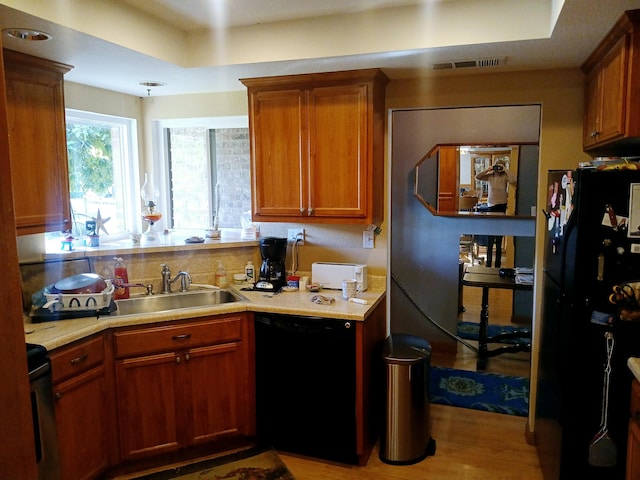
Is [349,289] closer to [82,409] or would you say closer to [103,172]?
[82,409]

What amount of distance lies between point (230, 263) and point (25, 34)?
179 centimetres

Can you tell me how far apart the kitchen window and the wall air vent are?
7.63 feet

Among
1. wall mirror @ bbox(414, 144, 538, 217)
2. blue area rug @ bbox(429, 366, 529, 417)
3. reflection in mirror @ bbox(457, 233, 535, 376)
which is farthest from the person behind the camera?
reflection in mirror @ bbox(457, 233, 535, 376)

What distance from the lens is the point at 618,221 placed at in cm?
186

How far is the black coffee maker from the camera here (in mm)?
3148

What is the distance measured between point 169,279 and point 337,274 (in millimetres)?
1119

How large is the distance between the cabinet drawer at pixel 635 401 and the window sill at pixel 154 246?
2.36 meters

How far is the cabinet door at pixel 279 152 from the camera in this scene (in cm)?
292

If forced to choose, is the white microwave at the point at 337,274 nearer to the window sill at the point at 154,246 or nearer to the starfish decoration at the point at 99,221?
the window sill at the point at 154,246

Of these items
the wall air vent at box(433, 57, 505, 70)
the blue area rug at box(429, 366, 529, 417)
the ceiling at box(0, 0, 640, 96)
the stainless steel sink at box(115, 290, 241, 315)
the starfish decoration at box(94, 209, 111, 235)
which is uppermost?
the ceiling at box(0, 0, 640, 96)

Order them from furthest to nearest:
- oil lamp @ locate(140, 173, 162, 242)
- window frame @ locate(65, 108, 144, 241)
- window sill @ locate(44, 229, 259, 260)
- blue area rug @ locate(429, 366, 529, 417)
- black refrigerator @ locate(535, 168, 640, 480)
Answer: window frame @ locate(65, 108, 144, 241)
blue area rug @ locate(429, 366, 529, 417)
oil lamp @ locate(140, 173, 162, 242)
window sill @ locate(44, 229, 259, 260)
black refrigerator @ locate(535, 168, 640, 480)

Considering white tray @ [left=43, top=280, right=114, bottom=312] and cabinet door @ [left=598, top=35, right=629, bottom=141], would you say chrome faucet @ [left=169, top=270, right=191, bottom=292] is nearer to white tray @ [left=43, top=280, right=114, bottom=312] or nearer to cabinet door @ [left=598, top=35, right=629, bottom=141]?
white tray @ [left=43, top=280, right=114, bottom=312]

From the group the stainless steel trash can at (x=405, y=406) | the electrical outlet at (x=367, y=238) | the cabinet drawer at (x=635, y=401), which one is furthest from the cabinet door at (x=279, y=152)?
the cabinet drawer at (x=635, y=401)

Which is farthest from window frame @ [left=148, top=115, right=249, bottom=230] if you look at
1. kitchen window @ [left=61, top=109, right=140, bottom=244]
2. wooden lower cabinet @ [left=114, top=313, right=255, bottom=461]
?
wooden lower cabinet @ [left=114, top=313, right=255, bottom=461]
